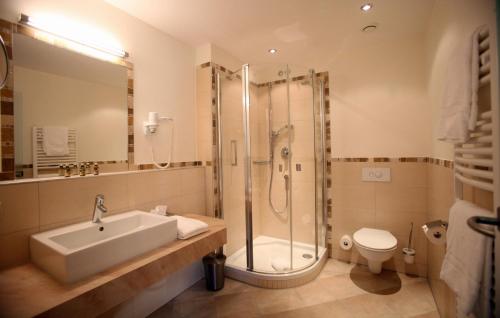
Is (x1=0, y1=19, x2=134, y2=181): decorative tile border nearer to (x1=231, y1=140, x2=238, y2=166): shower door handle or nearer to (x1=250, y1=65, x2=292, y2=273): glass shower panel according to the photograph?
(x1=231, y1=140, x2=238, y2=166): shower door handle

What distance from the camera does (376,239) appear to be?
219 cm

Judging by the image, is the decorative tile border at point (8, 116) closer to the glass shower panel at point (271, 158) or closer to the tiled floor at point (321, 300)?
the tiled floor at point (321, 300)

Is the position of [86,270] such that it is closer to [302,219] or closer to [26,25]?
[26,25]

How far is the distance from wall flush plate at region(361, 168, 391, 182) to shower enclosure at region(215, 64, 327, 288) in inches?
17.4

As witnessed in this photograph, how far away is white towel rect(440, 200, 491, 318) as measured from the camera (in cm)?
86

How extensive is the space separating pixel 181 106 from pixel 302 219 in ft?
6.03

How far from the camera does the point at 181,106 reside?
2.34 metres

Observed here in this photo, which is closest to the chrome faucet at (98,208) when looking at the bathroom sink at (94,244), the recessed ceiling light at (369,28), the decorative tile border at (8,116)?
the bathroom sink at (94,244)

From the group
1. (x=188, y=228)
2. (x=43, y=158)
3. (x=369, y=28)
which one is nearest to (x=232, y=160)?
(x=188, y=228)

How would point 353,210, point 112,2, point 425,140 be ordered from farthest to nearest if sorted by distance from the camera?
point 353,210
point 425,140
point 112,2

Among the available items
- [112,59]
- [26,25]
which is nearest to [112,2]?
[112,59]

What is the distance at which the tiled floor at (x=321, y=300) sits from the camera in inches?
72.6

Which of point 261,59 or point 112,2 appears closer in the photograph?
point 112,2

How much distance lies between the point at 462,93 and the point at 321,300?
1.80m
